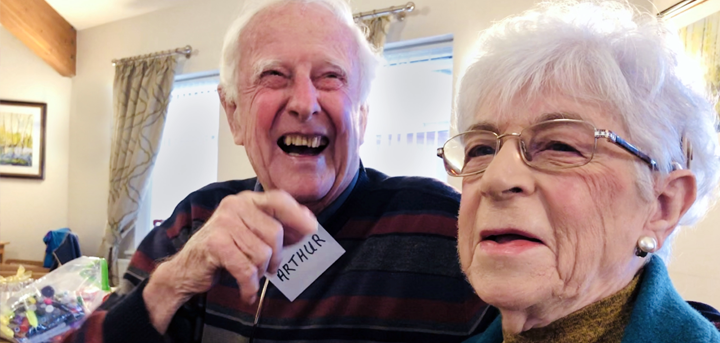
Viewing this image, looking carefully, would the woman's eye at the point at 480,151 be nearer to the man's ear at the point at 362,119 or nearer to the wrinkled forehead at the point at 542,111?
the wrinkled forehead at the point at 542,111

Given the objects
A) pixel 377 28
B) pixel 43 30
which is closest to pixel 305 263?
pixel 377 28

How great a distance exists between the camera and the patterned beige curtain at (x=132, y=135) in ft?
12.2

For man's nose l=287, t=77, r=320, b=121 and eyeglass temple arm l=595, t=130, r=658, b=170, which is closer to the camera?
eyeglass temple arm l=595, t=130, r=658, b=170

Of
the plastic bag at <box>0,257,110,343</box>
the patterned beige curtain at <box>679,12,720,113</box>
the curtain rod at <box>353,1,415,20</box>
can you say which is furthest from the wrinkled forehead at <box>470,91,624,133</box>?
the curtain rod at <box>353,1,415,20</box>

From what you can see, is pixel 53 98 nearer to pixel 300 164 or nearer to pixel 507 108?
pixel 300 164

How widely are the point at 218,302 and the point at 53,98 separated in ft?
14.3

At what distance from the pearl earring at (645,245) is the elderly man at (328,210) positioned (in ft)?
1.19

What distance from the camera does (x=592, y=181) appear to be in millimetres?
628

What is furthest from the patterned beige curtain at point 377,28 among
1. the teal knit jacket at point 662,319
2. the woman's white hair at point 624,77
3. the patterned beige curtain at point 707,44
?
the teal knit jacket at point 662,319

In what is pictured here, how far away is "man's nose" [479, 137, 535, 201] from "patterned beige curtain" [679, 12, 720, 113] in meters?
1.07

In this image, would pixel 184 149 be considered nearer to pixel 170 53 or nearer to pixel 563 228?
pixel 170 53

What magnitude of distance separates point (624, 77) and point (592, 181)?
157mm

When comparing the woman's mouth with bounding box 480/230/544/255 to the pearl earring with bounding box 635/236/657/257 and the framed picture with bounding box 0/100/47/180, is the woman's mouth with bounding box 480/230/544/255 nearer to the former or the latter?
the pearl earring with bounding box 635/236/657/257

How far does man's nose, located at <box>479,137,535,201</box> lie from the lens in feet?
2.15
